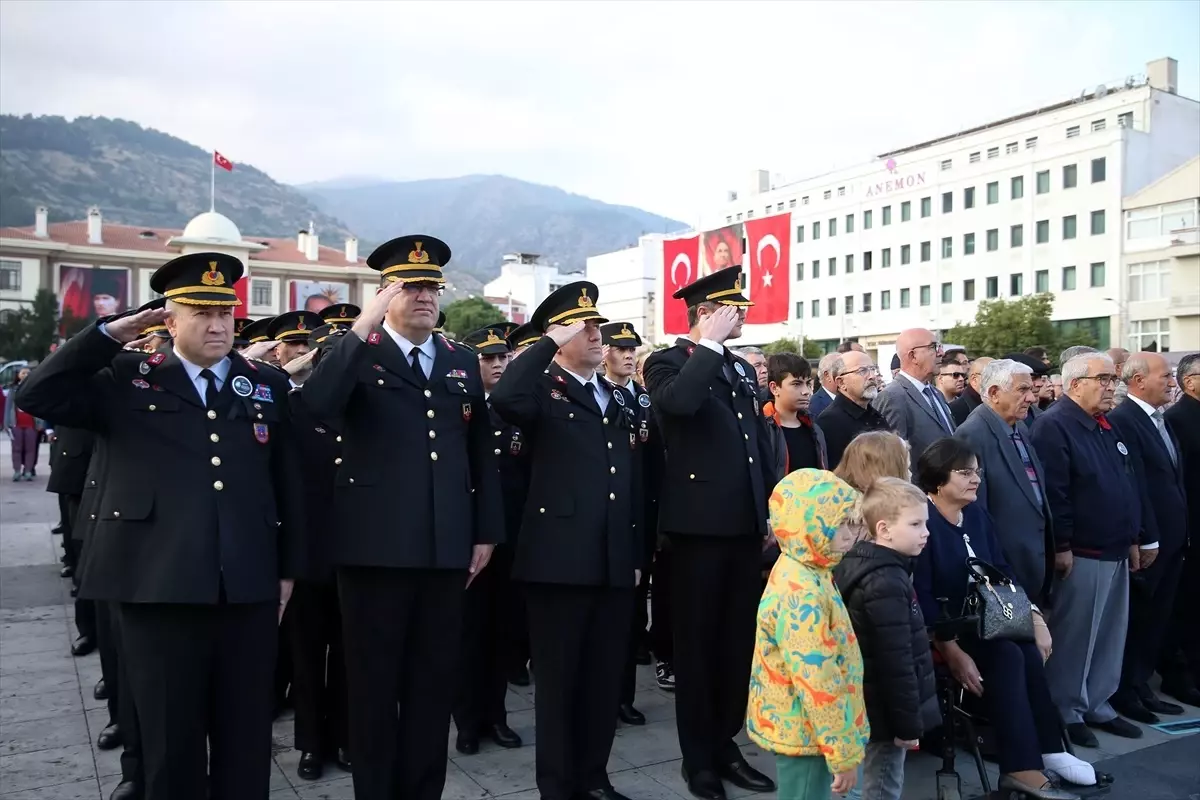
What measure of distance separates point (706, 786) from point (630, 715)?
1170 mm

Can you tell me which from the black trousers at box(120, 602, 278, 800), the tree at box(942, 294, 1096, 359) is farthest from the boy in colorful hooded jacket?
the tree at box(942, 294, 1096, 359)

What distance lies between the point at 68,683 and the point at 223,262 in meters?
3.68

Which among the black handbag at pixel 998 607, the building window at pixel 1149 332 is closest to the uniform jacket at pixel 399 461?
the black handbag at pixel 998 607

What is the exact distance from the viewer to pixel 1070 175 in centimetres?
4934

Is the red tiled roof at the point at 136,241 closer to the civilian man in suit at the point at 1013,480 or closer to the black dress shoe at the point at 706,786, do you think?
the civilian man in suit at the point at 1013,480

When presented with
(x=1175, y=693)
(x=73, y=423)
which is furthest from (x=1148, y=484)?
(x=73, y=423)

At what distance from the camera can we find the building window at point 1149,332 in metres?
43.2

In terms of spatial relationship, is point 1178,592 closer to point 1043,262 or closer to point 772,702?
point 772,702

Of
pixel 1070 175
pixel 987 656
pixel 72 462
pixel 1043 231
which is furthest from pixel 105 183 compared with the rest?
pixel 987 656

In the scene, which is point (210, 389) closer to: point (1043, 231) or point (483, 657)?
point (483, 657)

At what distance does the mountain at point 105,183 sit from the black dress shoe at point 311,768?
14757 centimetres

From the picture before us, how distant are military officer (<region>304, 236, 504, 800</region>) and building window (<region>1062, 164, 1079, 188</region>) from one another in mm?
53559

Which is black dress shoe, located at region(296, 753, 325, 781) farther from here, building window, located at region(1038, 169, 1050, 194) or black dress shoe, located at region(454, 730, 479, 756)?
building window, located at region(1038, 169, 1050, 194)

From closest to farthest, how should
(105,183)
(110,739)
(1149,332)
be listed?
(110,739) → (1149,332) → (105,183)
